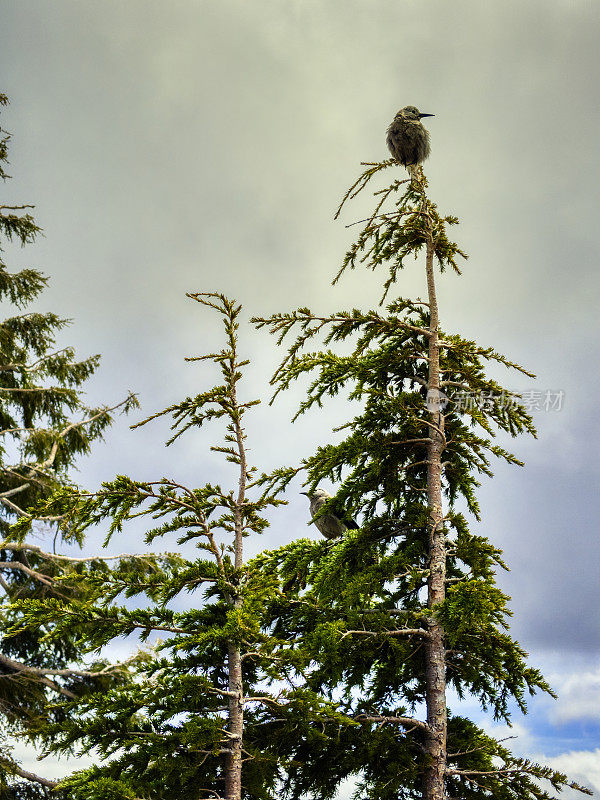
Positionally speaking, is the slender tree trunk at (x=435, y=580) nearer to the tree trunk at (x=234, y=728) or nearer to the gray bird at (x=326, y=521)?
the gray bird at (x=326, y=521)

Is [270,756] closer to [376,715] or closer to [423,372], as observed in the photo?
[376,715]

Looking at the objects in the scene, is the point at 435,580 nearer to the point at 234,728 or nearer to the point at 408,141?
the point at 234,728

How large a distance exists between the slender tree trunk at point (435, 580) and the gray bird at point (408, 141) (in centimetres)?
316

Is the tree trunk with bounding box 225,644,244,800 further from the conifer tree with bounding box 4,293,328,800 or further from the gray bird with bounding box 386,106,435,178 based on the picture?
the gray bird with bounding box 386,106,435,178

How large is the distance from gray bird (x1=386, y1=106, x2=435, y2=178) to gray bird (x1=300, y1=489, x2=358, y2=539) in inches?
234

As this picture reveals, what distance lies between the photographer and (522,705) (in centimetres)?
688

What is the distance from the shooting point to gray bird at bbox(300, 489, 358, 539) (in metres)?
8.91

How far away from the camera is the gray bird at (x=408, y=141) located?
432 inches

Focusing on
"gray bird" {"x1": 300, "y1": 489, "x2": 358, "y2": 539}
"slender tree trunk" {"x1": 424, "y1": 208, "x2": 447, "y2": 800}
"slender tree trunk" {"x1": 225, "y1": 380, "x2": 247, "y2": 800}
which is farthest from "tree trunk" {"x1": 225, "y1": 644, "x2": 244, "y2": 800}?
"gray bird" {"x1": 300, "y1": 489, "x2": 358, "y2": 539}

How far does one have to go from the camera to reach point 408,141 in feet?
36.2

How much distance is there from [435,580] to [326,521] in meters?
2.27

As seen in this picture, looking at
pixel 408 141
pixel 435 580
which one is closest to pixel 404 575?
pixel 435 580

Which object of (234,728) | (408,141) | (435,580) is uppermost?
(408,141)

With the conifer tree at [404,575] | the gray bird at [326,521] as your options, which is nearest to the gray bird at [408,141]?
→ the conifer tree at [404,575]
